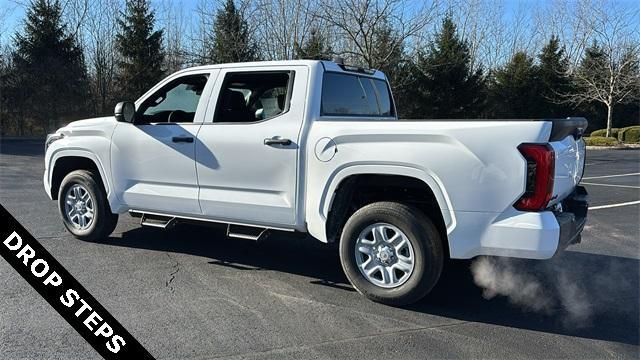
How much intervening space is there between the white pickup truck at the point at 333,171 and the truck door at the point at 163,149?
0.05ft

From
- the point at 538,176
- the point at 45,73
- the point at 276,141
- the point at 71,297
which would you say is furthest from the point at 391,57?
the point at 71,297

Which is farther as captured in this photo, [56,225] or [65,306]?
[56,225]

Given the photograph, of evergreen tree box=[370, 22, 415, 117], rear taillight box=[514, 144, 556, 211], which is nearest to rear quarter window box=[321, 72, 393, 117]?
rear taillight box=[514, 144, 556, 211]

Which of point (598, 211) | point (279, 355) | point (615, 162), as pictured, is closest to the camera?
point (279, 355)

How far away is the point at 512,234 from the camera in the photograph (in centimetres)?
394

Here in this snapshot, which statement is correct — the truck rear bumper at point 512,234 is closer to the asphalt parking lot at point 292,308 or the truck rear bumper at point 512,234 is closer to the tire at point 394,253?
the tire at point 394,253

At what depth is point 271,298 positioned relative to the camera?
460cm

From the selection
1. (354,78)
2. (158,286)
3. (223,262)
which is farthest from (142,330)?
(354,78)

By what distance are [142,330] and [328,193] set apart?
1.79 metres

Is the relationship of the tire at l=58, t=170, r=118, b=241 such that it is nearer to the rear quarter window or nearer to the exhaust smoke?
the rear quarter window

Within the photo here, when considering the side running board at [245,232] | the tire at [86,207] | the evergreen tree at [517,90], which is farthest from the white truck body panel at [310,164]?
the evergreen tree at [517,90]

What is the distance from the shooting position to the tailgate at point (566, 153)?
3.98 metres

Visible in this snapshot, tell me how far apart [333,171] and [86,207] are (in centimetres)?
331

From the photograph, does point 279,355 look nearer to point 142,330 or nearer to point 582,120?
point 142,330
